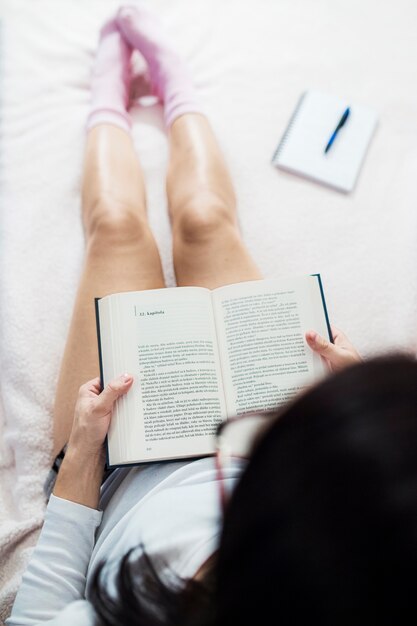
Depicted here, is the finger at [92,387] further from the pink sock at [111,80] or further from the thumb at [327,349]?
the pink sock at [111,80]

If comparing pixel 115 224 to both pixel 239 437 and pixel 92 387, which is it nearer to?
pixel 92 387

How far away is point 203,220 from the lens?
900mm

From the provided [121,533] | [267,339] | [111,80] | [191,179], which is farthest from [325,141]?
[121,533]

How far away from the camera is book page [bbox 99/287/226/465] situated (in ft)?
2.30

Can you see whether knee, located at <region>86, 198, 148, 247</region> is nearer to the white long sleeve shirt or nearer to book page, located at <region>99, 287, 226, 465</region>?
book page, located at <region>99, 287, 226, 465</region>

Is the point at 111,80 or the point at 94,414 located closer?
the point at 94,414

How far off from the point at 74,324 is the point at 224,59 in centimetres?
67

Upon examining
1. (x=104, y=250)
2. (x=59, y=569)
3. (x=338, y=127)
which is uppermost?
(x=338, y=127)

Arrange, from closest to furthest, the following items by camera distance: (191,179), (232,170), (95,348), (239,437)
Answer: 1. (239,437)
2. (95,348)
3. (191,179)
4. (232,170)

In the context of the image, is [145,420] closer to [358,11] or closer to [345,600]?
[345,600]

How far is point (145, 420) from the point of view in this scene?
2.31 ft

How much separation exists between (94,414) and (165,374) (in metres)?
0.10

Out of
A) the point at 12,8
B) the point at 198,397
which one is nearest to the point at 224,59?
the point at 12,8

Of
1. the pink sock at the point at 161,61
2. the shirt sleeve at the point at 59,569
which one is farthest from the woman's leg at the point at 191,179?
Answer: the shirt sleeve at the point at 59,569
